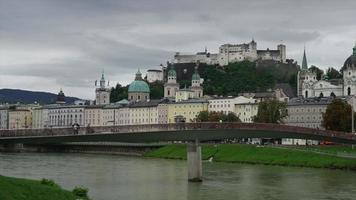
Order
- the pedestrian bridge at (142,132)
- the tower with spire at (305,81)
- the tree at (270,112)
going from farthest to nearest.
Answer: the tower with spire at (305,81), the tree at (270,112), the pedestrian bridge at (142,132)

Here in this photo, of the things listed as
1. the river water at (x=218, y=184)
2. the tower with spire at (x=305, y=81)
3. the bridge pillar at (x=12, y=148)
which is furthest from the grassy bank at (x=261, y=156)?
the tower with spire at (x=305, y=81)

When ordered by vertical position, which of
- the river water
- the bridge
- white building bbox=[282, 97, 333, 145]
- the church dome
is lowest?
the river water

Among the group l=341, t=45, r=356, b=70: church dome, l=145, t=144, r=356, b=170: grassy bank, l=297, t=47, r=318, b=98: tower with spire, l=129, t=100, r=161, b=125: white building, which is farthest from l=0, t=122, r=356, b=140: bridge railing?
l=129, t=100, r=161, b=125: white building

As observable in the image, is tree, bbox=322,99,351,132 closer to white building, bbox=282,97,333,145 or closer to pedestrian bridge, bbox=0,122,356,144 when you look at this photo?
pedestrian bridge, bbox=0,122,356,144

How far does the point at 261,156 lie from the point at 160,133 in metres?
32.7

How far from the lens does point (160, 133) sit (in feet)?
177

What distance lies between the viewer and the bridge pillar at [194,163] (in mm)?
55438

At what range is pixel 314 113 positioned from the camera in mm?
146625

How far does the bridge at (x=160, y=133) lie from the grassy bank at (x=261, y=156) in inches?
556

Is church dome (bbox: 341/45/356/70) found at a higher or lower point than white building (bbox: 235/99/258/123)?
higher

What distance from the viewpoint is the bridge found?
5256cm

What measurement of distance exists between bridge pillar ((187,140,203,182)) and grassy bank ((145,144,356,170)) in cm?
1836

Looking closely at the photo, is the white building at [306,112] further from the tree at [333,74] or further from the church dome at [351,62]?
the tree at [333,74]

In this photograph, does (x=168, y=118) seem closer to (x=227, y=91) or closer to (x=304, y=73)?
(x=227, y=91)
